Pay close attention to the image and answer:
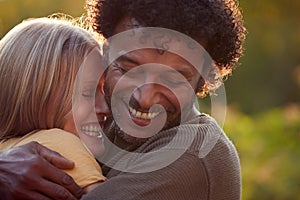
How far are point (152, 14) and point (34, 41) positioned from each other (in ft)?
1.28

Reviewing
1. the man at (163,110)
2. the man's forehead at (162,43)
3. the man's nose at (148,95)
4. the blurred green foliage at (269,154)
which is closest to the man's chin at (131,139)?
the man at (163,110)

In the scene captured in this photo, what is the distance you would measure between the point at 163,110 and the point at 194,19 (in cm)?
29

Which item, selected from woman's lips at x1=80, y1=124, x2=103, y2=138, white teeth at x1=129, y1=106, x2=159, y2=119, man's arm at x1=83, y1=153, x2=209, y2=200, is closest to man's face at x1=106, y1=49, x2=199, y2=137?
white teeth at x1=129, y1=106, x2=159, y2=119

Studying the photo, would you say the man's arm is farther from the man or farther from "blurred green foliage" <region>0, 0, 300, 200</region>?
"blurred green foliage" <region>0, 0, 300, 200</region>

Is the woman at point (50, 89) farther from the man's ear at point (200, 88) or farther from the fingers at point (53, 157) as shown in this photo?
the man's ear at point (200, 88)

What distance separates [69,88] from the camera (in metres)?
2.57

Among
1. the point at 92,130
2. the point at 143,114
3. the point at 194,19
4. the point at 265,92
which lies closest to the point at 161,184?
the point at 143,114

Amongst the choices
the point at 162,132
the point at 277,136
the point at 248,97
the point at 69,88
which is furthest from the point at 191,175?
the point at 248,97

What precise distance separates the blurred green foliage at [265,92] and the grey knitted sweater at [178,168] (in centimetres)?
457

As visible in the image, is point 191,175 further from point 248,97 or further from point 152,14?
point 248,97

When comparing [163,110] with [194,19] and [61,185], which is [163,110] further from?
[61,185]

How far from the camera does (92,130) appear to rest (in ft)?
8.70

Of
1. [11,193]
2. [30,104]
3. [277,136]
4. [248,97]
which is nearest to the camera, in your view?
[11,193]

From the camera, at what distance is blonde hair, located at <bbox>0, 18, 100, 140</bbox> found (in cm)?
256
